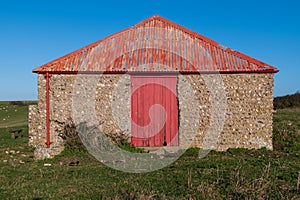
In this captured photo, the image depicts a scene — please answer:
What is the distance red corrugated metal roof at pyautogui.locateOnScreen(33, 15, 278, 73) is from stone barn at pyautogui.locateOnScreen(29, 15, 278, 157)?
4cm

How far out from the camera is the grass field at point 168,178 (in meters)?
6.28

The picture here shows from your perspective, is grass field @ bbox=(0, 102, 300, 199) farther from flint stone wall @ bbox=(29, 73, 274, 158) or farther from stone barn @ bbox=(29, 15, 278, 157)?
stone barn @ bbox=(29, 15, 278, 157)

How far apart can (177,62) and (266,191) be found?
6782 mm

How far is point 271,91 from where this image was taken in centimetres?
1180

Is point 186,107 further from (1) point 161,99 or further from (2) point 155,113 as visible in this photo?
(2) point 155,113

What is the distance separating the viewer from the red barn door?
12469 millimetres

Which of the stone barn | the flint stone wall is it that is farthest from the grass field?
the stone barn

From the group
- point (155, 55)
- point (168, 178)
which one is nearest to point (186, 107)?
point (155, 55)

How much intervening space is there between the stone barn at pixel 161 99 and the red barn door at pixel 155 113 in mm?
39

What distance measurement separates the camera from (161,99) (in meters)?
12.6

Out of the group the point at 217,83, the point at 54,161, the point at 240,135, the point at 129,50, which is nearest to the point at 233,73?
the point at 217,83

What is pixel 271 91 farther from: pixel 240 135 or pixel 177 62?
pixel 177 62

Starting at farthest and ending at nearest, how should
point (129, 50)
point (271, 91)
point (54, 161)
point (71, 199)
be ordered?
1. point (129, 50)
2. point (271, 91)
3. point (54, 161)
4. point (71, 199)

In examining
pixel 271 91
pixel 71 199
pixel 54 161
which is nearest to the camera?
pixel 71 199
